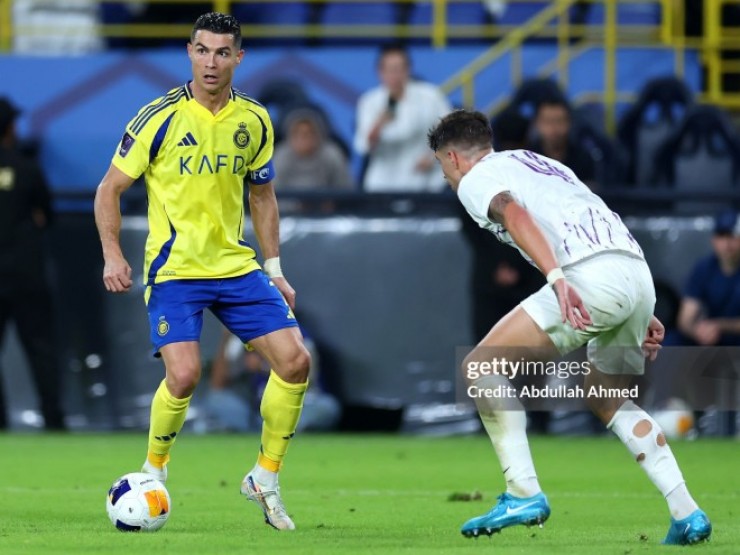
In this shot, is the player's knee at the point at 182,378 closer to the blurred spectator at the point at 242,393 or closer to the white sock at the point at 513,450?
the white sock at the point at 513,450

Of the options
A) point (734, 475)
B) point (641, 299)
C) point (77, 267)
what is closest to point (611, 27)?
point (77, 267)

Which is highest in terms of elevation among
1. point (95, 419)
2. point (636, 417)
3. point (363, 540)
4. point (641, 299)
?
point (641, 299)

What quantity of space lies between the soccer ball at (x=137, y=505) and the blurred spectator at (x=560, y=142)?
21.4 feet

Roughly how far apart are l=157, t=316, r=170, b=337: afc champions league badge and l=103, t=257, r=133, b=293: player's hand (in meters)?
0.27

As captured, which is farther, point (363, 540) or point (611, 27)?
point (611, 27)

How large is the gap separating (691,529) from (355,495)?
3.03m

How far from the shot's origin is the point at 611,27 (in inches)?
641

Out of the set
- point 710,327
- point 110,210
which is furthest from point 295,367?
point 710,327

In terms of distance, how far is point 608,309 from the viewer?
264 inches

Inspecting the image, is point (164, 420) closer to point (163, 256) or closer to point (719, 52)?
point (163, 256)

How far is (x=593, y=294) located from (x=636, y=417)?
538 mm

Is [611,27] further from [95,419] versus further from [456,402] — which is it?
[95,419]

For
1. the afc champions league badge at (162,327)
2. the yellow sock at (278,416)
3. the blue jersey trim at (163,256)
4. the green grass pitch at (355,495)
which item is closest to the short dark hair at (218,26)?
the blue jersey trim at (163,256)

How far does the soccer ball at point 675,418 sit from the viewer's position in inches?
513
